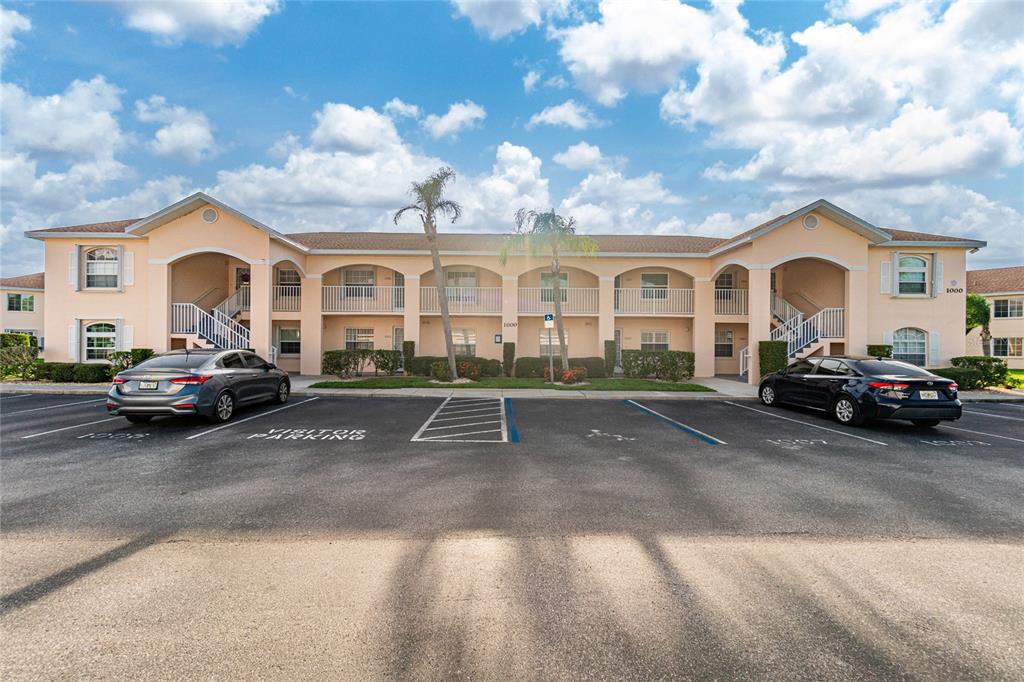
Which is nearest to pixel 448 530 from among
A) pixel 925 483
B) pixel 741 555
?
pixel 741 555

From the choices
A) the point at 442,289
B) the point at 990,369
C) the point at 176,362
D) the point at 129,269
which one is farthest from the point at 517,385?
the point at 990,369

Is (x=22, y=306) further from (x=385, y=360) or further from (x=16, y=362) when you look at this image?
(x=385, y=360)

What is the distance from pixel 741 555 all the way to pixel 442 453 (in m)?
4.81

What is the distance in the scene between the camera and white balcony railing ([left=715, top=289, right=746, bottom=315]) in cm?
2152

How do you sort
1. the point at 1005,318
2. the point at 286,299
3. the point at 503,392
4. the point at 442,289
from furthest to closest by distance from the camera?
the point at 1005,318, the point at 286,299, the point at 442,289, the point at 503,392

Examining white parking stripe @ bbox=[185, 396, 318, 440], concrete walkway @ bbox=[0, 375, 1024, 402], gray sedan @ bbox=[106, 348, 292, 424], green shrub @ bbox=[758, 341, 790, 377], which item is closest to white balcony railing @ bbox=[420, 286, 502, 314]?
concrete walkway @ bbox=[0, 375, 1024, 402]

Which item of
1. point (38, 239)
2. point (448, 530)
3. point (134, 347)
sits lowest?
point (448, 530)

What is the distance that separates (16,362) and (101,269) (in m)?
4.71

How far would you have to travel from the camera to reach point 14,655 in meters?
2.72

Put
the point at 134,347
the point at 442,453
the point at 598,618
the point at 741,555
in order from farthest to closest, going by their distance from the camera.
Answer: the point at 134,347
the point at 442,453
the point at 741,555
the point at 598,618

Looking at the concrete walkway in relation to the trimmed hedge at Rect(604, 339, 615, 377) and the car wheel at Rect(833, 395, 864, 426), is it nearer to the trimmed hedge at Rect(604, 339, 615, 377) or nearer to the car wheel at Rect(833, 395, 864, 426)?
the car wheel at Rect(833, 395, 864, 426)

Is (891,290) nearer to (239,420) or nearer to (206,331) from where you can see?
(239,420)

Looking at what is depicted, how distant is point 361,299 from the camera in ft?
71.9

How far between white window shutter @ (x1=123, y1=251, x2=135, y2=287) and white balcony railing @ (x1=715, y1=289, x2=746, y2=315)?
26.3 meters
